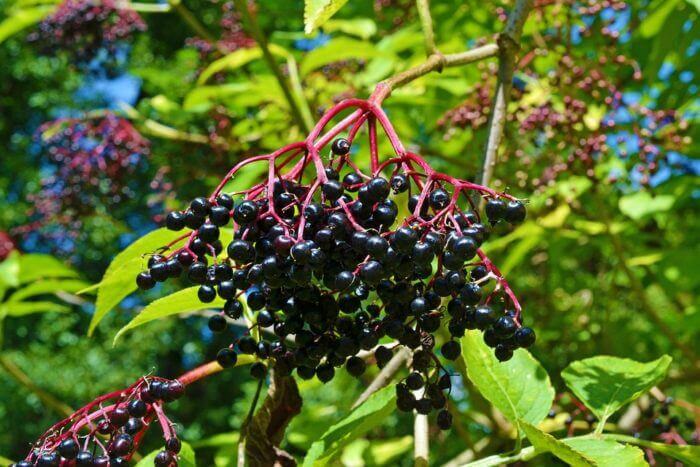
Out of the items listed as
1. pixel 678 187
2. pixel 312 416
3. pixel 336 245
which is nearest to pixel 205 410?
pixel 312 416

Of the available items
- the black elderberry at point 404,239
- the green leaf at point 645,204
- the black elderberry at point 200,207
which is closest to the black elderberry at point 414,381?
the black elderberry at point 404,239

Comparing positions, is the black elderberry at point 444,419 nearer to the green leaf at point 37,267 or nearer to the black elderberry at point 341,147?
the black elderberry at point 341,147

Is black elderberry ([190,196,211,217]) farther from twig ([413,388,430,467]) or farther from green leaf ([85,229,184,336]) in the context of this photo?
twig ([413,388,430,467])

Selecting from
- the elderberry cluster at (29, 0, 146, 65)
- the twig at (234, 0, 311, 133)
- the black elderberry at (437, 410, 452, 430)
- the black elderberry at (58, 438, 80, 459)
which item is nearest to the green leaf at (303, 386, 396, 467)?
the black elderberry at (437, 410, 452, 430)

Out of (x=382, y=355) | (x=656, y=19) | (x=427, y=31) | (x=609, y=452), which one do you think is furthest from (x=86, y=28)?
(x=609, y=452)

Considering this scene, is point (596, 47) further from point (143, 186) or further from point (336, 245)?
point (143, 186)

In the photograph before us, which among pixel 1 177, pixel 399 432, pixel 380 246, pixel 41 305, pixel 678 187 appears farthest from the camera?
pixel 1 177
